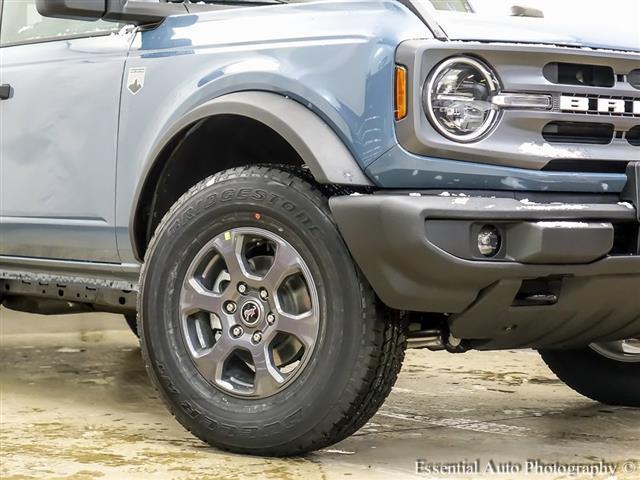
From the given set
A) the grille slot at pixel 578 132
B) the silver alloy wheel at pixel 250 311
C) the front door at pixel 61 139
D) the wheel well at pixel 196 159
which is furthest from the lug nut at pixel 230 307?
the grille slot at pixel 578 132

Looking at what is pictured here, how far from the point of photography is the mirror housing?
3.63 m

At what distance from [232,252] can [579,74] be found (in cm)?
110

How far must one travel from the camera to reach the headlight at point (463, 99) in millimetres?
3090

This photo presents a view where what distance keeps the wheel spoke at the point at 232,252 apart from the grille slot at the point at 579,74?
0.99 m

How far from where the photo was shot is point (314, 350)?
3234mm

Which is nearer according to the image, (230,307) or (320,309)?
(320,309)

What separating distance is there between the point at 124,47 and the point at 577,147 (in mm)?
1611

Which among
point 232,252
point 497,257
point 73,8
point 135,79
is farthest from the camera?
point 135,79

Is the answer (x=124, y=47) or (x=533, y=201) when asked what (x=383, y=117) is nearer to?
(x=533, y=201)

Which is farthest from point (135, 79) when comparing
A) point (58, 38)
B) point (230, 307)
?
point (230, 307)

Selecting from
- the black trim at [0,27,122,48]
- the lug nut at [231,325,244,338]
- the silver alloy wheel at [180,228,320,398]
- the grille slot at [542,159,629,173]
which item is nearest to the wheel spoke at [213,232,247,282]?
the silver alloy wheel at [180,228,320,398]

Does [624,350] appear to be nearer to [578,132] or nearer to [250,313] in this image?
[578,132]

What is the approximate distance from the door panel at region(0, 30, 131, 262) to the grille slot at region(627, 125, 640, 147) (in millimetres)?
1670

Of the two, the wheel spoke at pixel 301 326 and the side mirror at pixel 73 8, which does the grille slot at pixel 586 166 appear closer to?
the wheel spoke at pixel 301 326
